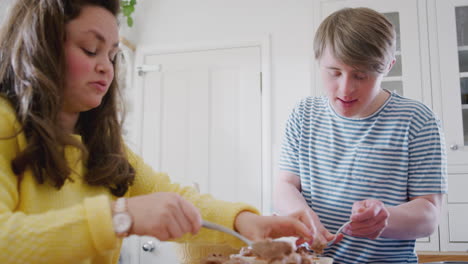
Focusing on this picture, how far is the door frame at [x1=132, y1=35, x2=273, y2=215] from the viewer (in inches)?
120

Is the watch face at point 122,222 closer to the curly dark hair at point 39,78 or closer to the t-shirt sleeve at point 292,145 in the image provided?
the curly dark hair at point 39,78

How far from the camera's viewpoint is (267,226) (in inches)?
37.3

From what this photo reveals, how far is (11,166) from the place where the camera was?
757 mm

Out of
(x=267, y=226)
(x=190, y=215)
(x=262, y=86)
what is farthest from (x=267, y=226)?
(x=262, y=86)

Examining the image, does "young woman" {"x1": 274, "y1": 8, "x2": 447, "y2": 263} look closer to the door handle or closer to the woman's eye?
the woman's eye

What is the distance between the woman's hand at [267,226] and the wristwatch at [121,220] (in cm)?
36

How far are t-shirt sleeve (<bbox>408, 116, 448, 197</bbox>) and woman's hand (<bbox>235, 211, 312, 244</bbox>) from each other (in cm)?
42

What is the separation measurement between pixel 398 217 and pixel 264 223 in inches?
15.1

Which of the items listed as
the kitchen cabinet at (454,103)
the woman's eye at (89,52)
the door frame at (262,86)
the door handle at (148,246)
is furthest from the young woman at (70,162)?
the door handle at (148,246)

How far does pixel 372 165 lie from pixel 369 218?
0.86 feet

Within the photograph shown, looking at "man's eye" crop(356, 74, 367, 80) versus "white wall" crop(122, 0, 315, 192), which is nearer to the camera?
"man's eye" crop(356, 74, 367, 80)

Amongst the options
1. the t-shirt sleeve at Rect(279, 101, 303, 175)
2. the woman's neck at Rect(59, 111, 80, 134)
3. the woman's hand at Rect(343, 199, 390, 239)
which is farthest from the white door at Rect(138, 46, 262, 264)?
the woman's neck at Rect(59, 111, 80, 134)

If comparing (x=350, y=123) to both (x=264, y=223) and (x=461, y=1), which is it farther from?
(x=461, y=1)

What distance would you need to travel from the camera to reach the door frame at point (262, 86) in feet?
9.96
